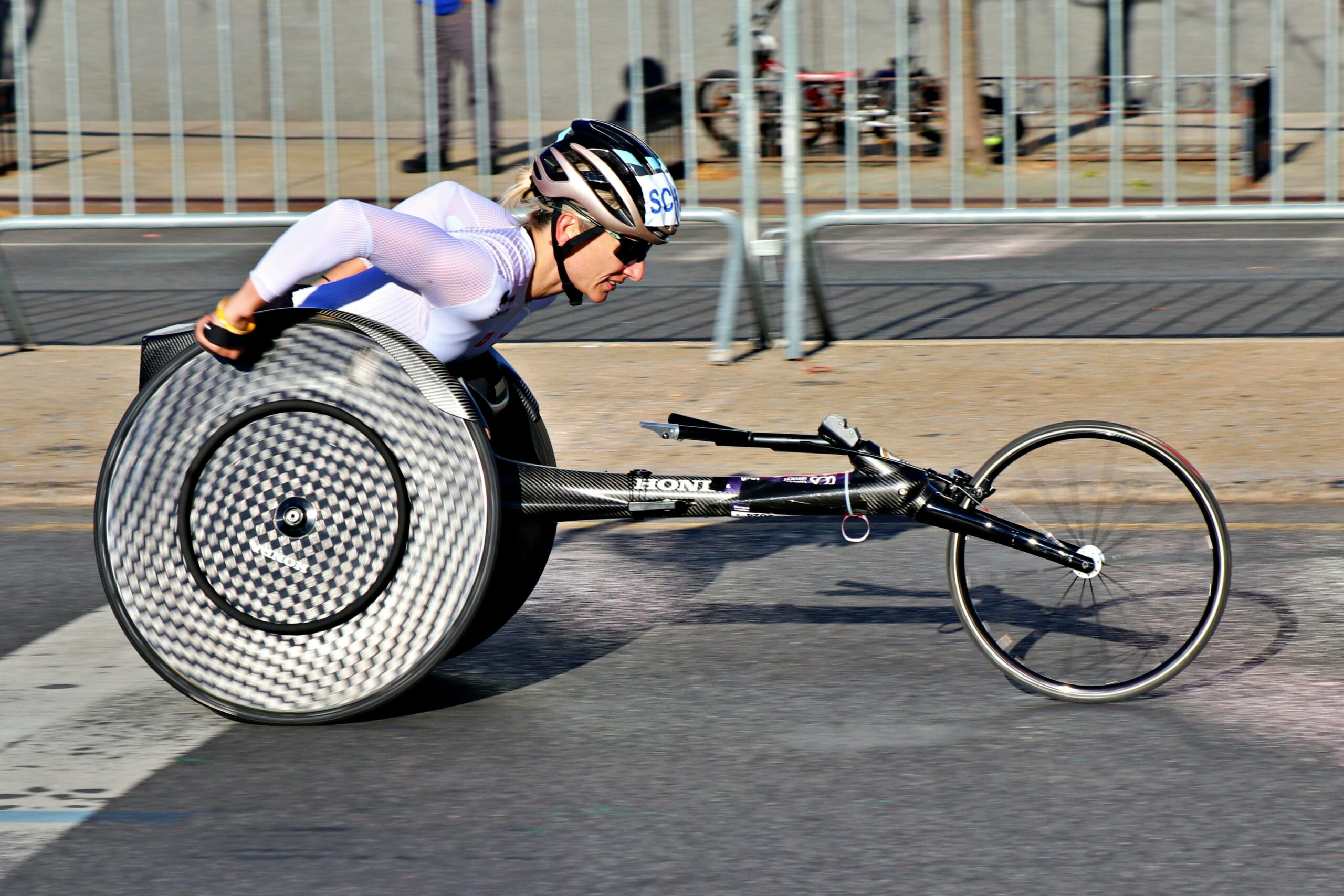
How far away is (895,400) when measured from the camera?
7.90 m

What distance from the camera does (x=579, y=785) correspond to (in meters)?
3.97

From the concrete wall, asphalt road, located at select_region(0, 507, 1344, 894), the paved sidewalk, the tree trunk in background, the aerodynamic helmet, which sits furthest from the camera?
the concrete wall

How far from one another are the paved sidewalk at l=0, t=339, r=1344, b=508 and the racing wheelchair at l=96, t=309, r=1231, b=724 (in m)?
2.50

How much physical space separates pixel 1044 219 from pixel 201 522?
5.18 m

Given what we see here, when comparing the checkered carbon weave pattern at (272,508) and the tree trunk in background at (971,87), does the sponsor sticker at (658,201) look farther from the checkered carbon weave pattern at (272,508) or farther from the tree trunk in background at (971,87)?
the tree trunk in background at (971,87)

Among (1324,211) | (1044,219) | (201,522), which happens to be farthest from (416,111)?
(201,522)

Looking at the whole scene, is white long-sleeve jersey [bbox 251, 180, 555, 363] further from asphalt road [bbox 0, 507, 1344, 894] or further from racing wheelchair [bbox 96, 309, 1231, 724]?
asphalt road [bbox 0, 507, 1344, 894]

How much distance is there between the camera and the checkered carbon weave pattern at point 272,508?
4258mm

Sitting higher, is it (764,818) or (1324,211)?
(1324,211)

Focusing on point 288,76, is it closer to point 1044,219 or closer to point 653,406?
point 653,406

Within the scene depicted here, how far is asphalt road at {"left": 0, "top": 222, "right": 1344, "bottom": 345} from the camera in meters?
9.80

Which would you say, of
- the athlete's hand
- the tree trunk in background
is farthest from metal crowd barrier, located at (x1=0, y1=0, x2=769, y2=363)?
the athlete's hand

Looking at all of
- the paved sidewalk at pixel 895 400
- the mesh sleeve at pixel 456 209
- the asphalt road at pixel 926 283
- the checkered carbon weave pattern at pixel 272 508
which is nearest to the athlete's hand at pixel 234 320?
the checkered carbon weave pattern at pixel 272 508

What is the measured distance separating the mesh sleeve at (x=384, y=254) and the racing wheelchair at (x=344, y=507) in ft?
0.53
